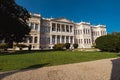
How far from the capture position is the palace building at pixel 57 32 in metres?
44.8

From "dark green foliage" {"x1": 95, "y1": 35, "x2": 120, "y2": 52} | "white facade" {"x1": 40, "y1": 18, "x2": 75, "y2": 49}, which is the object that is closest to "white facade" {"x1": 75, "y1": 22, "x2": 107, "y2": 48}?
"white facade" {"x1": 40, "y1": 18, "x2": 75, "y2": 49}

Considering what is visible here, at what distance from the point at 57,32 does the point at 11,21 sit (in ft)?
106

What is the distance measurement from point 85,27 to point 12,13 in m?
41.6

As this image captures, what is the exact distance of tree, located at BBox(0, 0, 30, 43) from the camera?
19009mm

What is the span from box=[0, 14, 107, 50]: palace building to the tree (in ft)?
58.7

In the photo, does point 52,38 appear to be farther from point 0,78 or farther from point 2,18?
point 0,78

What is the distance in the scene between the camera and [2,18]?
60.1ft

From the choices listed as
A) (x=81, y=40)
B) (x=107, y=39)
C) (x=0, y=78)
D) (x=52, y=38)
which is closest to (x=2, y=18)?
(x=0, y=78)

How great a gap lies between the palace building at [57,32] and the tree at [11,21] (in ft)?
58.7

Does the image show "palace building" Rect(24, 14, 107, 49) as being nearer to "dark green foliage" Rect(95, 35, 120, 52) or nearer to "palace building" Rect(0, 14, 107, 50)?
"palace building" Rect(0, 14, 107, 50)

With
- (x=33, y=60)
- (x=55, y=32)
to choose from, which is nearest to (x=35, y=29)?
(x=55, y=32)

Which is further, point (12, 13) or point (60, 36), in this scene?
point (60, 36)

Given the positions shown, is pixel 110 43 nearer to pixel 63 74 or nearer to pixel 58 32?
pixel 63 74

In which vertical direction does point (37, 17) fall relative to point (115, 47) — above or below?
above
